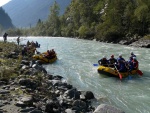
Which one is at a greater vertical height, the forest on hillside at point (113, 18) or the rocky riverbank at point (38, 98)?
the forest on hillside at point (113, 18)

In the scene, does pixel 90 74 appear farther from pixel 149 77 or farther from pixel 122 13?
pixel 122 13

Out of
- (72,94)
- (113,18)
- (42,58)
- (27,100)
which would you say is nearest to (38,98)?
(27,100)

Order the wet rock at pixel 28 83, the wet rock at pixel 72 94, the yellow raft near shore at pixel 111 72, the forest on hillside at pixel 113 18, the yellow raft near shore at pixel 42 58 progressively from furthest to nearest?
the forest on hillside at pixel 113 18
the yellow raft near shore at pixel 42 58
the yellow raft near shore at pixel 111 72
the wet rock at pixel 28 83
the wet rock at pixel 72 94

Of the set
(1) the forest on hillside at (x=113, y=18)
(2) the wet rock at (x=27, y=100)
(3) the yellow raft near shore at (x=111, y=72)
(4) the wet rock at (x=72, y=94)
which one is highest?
(1) the forest on hillside at (x=113, y=18)

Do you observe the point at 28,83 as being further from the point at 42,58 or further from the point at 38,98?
the point at 42,58

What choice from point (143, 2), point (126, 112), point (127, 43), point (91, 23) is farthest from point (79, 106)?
point (91, 23)

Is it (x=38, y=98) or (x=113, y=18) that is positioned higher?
(x=113, y=18)

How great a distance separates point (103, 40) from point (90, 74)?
38622 mm

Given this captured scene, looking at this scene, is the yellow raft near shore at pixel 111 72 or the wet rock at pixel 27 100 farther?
the yellow raft near shore at pixel 111 72

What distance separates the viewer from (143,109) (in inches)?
479

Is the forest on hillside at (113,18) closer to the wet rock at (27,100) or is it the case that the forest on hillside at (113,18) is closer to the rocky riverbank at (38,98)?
the rocky riverbank at (38,98)

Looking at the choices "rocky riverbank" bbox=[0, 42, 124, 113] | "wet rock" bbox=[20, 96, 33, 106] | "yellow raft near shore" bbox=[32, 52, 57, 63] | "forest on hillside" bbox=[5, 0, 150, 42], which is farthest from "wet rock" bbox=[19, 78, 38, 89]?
"forest on hillside" bbox=[5, 0, 150, 42]

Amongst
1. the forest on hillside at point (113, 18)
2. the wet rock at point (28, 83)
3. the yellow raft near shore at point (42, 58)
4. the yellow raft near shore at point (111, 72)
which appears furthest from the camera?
the forest on hillside at point (113, 18)

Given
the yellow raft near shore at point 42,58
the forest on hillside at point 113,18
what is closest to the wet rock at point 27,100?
the yellow raft near shore at point 42,58
